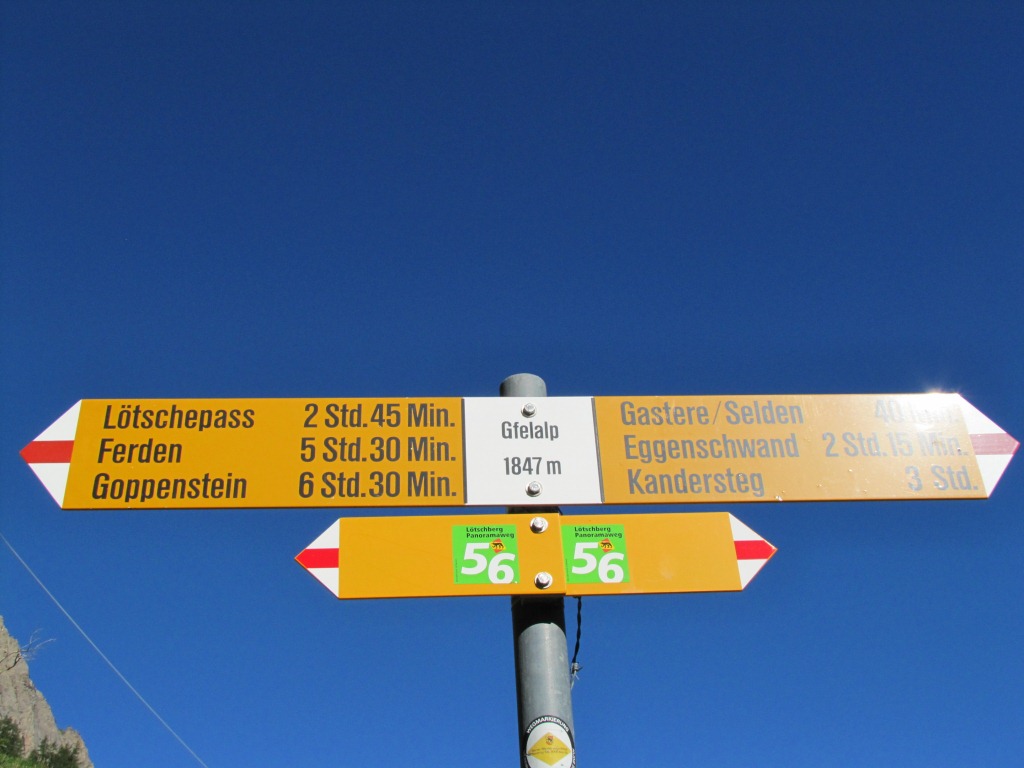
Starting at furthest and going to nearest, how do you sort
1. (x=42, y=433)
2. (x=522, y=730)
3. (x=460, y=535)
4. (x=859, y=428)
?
(x=859, y=428), (x=42, y=433), (x=460, y=535), (x=522, y=730)

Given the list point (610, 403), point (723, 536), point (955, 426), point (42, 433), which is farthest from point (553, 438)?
point (42, 433)

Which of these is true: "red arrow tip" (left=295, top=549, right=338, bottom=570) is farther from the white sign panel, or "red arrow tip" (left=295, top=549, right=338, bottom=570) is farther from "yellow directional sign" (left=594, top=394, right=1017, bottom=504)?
"yellow directional sign" (left=594, top=394, right=1017, bottom=504)

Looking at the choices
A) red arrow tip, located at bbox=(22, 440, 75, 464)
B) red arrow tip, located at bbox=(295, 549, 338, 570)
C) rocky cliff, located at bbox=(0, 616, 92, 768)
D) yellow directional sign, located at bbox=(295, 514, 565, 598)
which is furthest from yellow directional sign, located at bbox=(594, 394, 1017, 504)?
rocky cliff, located at bbox=(0, 616, 92, 768)

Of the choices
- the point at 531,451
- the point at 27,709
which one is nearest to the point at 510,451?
the point at 531,451

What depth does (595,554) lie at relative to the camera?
11.9 feet

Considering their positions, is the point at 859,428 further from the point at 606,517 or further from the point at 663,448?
the point at 606,517

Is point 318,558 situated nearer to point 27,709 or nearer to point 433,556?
point 433,556

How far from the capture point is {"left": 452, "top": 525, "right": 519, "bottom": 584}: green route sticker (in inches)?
138

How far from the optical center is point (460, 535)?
363 centimetres

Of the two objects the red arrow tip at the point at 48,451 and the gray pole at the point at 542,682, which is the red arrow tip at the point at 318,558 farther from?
the red arrow tip at the point at 48,451

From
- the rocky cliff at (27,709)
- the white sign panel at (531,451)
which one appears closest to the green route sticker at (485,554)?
the white sign panel at (531,451)

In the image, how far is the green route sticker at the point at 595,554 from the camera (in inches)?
141

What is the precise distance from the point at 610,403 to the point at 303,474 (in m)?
1.62

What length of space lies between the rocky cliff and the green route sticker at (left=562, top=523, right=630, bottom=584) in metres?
74.9
